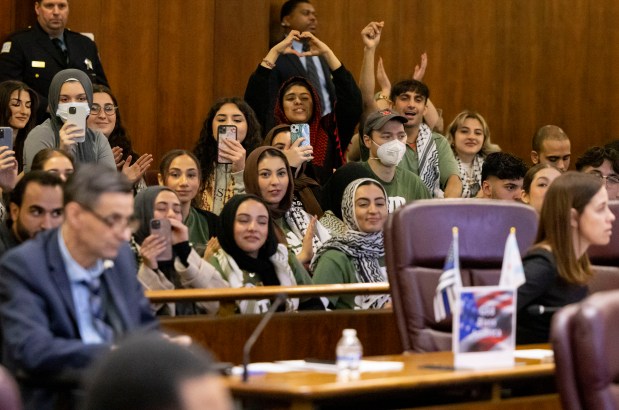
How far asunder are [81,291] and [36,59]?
12.1 feet

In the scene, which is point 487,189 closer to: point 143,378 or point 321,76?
point 321,76

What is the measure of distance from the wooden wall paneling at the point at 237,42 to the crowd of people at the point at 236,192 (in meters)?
0.51

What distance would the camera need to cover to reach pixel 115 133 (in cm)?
594

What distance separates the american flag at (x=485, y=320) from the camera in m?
3.00

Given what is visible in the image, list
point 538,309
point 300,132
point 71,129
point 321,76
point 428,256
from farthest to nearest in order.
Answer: point 321,76 < point 300,132 < point 71,129 < point 428,256 < point 538,309

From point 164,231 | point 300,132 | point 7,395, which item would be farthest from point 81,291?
point 300,132

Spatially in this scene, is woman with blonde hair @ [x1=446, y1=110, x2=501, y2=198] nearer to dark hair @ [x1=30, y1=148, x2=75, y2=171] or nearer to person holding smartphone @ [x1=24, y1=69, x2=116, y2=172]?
person holding smartphone @ [x1=24, y1=69, x2=116, y2=172]

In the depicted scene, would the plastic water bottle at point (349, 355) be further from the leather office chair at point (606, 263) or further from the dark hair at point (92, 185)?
the leather office chair at point (606, 263)

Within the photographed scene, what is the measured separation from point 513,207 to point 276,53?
304cm

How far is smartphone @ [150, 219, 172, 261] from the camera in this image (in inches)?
167

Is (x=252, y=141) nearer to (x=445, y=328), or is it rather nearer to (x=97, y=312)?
(x=445, y=328)

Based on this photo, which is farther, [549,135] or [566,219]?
[549,135]

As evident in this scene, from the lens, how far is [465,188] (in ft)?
22.1

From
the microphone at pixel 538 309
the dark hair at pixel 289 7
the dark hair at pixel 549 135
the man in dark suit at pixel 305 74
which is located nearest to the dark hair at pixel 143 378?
the microphone at pixel 538 309
